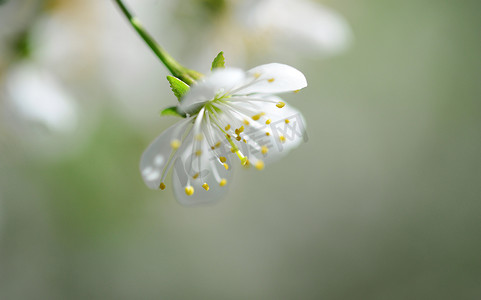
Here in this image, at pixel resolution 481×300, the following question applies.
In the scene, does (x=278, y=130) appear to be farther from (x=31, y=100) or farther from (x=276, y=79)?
(x=31, y=100)

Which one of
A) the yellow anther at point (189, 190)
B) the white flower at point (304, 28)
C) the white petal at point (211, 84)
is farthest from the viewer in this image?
the white flower at point (304, 28)

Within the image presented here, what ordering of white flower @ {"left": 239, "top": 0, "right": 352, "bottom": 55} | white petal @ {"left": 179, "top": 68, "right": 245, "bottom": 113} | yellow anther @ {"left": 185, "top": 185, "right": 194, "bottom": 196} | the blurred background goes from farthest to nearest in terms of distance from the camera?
the blurred background, white flower @ {"left": 239, "top": 0, "right": 352, "bottom": 55}, yellow anther @ {"left": 185, "top": 185, "right": 194, "bottom": 196}, white petal @ {"left": 179, "top": 68, "right": 245, "bottom": 113}

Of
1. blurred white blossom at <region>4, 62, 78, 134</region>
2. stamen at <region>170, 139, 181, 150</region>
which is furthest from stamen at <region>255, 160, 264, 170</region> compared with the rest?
blurred white blossom at <region>4, 62, 78, 134</region>

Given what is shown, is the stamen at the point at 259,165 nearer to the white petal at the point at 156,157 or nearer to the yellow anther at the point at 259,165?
the yellow anther at the point at 259,165

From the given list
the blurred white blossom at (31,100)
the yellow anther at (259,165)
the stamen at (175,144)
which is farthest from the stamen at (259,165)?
the blurred white blossom at (31,100)

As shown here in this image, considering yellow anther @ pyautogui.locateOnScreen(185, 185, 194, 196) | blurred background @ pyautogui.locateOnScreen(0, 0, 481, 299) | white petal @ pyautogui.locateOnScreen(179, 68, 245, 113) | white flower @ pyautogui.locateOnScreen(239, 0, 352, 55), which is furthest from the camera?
blurred background @ pyautogui.locateOnScreen(0, 0, 481, 299)

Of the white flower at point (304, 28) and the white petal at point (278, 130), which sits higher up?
the white flower at point (304, 28)

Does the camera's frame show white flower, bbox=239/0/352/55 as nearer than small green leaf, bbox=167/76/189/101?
No

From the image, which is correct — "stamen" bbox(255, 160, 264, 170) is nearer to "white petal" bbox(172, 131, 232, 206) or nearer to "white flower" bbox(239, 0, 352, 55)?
"white petal" bbox(172, 131, 232, 206)
